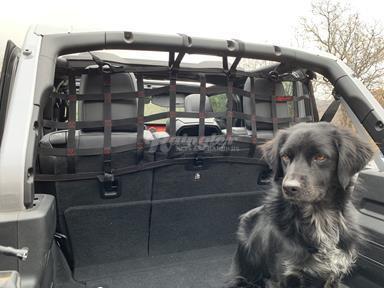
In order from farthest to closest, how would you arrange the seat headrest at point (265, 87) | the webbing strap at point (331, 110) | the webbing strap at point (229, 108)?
the seat headrest at point (265, 87) < the webbing strap at point (331, 110) < the webbing strap at point (229, 108)

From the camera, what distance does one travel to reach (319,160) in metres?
2.13

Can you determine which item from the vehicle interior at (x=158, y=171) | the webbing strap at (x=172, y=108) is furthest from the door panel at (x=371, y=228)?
the webbing strap at (x=172, y=108)

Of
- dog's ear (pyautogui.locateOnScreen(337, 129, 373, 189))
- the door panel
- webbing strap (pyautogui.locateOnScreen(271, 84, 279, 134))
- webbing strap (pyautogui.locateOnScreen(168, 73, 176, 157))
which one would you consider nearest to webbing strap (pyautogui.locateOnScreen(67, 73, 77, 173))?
webbing strap (pyautogui.locateOnScreen(168, 73, 176, 157))

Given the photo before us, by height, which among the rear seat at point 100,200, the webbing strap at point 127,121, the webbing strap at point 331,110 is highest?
the webbing strap at point 331,110

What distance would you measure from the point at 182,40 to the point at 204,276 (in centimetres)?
175

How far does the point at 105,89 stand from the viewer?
2283mm

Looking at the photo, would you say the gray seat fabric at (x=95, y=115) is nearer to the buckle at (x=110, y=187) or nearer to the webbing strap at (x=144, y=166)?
the webbing strap at (x=144, y=166)

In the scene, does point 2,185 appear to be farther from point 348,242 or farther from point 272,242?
point 348,242

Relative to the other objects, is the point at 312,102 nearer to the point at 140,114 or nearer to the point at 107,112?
the point at 140,114

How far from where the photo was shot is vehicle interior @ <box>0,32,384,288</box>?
89.1 inches

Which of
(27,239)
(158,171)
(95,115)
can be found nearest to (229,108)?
(158,171)

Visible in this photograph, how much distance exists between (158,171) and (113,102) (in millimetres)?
569

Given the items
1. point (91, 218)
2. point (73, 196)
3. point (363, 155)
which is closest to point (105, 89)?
point (73, 196)

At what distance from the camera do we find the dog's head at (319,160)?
2047 mm
